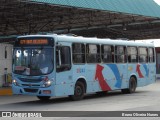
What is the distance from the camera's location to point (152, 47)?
25078mm

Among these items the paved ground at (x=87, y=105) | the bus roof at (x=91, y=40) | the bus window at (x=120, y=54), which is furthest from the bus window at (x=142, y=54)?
the paved ground at (x=87, y=105)

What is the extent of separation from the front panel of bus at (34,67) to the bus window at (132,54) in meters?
6.73

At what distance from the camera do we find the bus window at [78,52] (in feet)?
59.9

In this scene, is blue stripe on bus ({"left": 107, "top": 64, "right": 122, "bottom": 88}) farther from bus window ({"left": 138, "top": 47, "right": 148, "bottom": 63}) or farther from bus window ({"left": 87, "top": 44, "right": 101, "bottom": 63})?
bus window ({"left": 138, "top": 47, "right": 148, "bottom": 63})

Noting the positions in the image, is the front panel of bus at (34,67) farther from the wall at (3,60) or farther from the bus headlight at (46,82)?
the wall at (3,60)

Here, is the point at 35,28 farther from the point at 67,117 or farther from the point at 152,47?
the point at 67,117

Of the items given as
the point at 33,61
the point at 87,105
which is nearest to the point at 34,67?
the point at 33,61

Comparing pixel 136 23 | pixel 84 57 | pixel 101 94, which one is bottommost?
pixel 101 94

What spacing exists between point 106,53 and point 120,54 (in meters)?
1.44

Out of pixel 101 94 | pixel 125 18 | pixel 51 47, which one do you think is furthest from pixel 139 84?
pixel 125 18

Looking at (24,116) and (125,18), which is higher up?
(125,18)

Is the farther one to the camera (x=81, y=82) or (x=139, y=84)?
(x=139, y=84)

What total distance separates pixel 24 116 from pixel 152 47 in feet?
45.5

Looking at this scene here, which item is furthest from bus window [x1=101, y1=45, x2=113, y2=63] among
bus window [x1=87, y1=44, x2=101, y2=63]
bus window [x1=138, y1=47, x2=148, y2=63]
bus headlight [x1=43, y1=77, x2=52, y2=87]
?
bus headlight [x1=43, y1=77, x2=52, y2=87]
